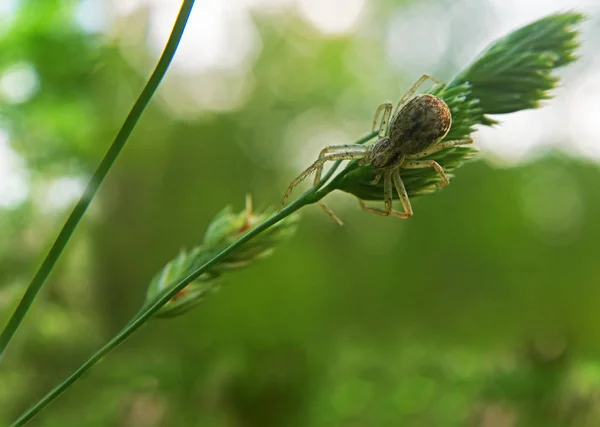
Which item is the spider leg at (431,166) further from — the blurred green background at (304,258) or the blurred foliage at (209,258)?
the blurred green background at (304,258)

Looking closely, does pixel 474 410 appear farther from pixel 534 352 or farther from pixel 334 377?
pixel 334 377

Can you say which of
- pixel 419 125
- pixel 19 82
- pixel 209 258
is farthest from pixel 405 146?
pixel 19 82

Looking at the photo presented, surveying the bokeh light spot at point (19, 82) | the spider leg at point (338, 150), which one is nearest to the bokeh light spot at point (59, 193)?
the bokeh light spot at point (19, 82)

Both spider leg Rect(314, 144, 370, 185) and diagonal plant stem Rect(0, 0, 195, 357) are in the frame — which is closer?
diagonal plant stem Rect(0, 0, 195, 357)

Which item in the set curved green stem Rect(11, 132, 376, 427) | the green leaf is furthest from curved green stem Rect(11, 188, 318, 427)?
the green leaf

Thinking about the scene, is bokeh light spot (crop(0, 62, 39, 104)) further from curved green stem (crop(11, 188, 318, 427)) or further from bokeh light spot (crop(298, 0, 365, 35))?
bokeh light spot (crop(298, 0, 365, 35))

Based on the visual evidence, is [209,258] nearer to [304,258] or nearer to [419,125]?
[419,125]
